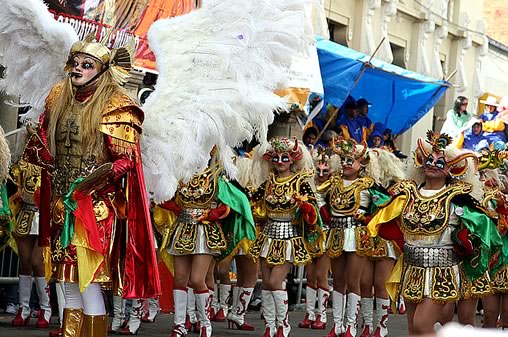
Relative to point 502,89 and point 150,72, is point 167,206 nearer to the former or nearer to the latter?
point 150,72

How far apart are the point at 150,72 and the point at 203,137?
5.13 m

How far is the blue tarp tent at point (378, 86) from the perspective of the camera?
1742 cm

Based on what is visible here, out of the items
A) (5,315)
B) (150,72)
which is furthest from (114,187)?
(150,72)

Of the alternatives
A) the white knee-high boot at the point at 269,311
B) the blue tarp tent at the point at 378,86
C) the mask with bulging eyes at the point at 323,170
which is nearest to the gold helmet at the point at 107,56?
the white knee-high boot at the point at 269,311

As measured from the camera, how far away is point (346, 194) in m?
12.1

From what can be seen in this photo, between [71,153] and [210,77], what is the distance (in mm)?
1170

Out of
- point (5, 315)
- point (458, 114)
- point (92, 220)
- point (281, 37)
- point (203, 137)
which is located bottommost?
point (5, 315)

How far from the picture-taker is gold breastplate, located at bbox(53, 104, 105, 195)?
7.56 meters

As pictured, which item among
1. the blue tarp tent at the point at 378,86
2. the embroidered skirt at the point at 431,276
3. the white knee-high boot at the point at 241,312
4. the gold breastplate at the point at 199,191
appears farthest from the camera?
the blue tarp tent at the point at 378,86

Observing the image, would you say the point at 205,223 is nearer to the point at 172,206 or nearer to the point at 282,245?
the point at 172,206

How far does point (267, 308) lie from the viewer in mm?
11133

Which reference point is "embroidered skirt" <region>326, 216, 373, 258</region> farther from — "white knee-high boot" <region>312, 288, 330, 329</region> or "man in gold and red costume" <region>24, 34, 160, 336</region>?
"man in gold and red costume" <region>24, 34, 160, 336</region>

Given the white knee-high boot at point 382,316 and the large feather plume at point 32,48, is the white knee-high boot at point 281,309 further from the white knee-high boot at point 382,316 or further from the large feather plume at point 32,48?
the large feather plume at point 32,48

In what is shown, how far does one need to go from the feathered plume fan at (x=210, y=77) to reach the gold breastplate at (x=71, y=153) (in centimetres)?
59
